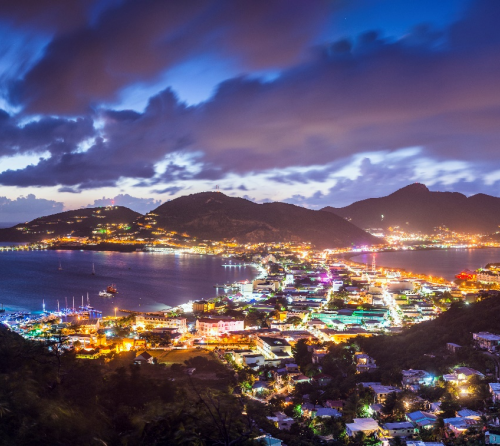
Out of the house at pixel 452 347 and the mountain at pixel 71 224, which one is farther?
the mountain at pixel 71 224

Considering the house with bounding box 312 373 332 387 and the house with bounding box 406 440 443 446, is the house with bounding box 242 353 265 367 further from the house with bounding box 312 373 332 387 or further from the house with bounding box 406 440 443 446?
the house with bounding box 406 440 443 446

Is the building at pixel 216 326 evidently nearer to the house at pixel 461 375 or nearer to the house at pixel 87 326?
the house at pixel 87 326

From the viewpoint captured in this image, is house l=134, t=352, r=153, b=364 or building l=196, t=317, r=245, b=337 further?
building l=196, t=317, r=245, b=337

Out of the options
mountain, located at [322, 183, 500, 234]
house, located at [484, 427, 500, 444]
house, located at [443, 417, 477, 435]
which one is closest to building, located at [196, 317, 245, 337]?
house, located at [443, 417, 477, 435]

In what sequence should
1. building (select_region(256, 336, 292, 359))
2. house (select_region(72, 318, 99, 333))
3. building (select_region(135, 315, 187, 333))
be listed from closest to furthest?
building (select_region(256, 336, 292, 359)) < house (select_region(72, 318, 99, 333)) < building (select_region(135, 315, 187, 333))

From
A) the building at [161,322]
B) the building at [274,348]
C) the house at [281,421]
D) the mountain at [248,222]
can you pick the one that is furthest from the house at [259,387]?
the mountain at [248,222]

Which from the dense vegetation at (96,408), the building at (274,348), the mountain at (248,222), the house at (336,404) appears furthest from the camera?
the mountain at (248,222)
